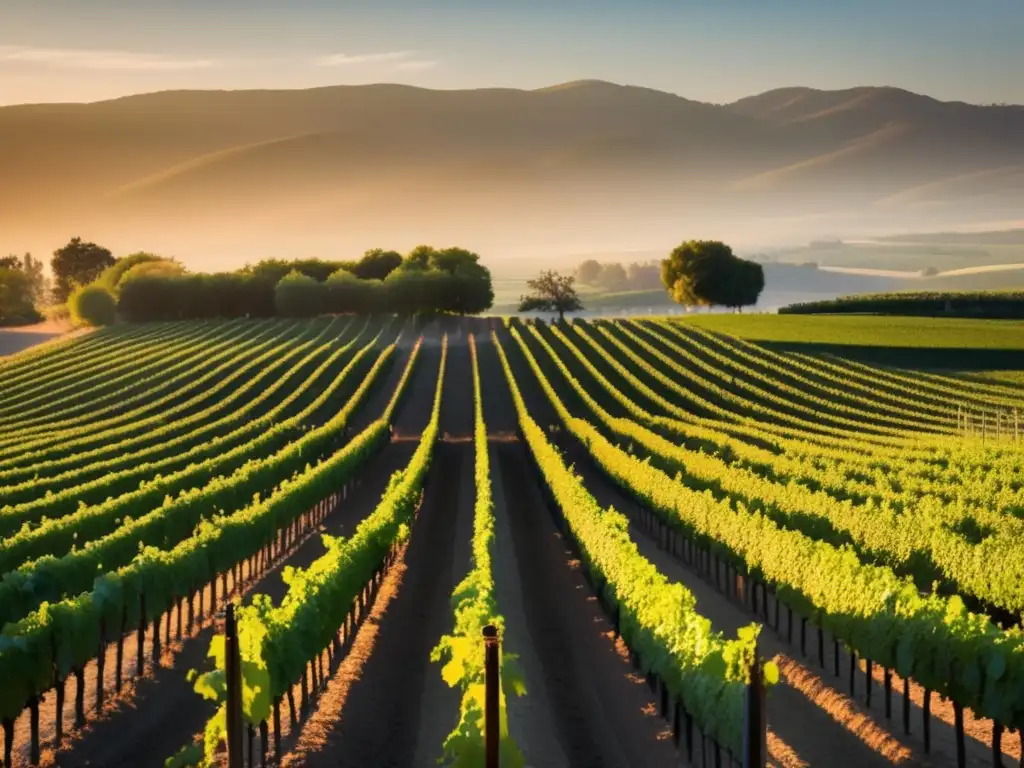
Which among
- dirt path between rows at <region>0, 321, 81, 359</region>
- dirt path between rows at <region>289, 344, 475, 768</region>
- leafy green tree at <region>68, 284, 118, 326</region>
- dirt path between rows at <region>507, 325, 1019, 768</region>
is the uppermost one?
leafy green tree at <region>68, 284, 118, 326</region>

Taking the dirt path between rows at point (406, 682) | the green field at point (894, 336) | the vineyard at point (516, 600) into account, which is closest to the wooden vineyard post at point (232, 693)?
the vineyard at point (516, 600)

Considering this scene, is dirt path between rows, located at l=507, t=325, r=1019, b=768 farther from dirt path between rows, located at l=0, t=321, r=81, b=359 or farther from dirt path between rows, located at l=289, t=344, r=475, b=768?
dirt path between rows, located at l=0, t=321, r=81, b=359

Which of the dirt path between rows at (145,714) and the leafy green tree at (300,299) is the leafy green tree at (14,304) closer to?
the leafy green tree at (300,299)

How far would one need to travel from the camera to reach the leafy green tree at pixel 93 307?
160625 millimetres

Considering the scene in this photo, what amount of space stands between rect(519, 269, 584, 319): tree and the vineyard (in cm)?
7914

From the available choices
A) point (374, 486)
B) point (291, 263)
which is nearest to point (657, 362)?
point (374, 486)

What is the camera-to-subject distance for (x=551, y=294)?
504 ft

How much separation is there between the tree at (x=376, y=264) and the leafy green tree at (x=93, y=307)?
34005mm

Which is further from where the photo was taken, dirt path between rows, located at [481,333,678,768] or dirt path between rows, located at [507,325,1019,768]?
dirt path between rows, located at [481,333,678,768]

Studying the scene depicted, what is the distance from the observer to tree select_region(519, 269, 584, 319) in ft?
503

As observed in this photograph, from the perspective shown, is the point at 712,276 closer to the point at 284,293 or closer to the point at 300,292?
the point at 300,292

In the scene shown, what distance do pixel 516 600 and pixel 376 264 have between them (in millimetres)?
145472

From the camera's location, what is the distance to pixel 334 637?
28031 mm

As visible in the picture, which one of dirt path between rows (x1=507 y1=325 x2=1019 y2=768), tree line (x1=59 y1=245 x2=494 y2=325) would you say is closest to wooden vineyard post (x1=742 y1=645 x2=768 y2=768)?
dirt path between rows (x1=507 y1=325 x2=1019 y2=768)
